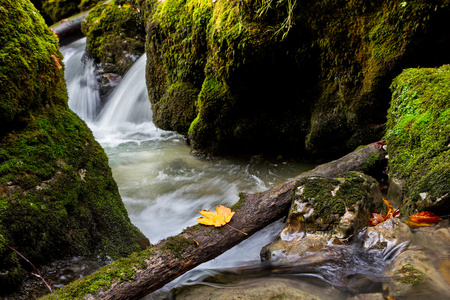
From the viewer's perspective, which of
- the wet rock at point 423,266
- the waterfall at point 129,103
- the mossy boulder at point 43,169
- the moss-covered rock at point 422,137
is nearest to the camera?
the wet rock at point 423,266

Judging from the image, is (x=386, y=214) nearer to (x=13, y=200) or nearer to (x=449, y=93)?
(x=449, y=93)

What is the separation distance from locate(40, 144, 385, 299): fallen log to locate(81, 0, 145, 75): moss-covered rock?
27.7 feet

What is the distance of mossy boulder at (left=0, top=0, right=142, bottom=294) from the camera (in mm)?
2182

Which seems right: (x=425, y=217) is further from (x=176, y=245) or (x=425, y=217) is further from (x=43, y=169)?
(x=43, y=169)

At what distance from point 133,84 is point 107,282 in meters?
8.02

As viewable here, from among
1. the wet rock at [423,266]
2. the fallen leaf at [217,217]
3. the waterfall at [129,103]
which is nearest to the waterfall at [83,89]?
the waterfall at [129,103]

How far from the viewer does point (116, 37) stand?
981 centimetres

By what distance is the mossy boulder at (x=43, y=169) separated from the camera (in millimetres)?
2182

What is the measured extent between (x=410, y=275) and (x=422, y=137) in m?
1.67

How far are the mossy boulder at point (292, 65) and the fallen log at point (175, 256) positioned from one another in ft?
6.77

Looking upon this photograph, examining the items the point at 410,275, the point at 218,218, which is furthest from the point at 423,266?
the point at 218,218

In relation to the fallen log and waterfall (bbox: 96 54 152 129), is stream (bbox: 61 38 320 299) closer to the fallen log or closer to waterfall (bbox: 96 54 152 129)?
waterfall (bbox: 96 54 152 129)

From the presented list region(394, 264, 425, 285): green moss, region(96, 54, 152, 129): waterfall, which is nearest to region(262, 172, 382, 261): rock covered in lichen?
region(394, 264, 425, 285): green moss

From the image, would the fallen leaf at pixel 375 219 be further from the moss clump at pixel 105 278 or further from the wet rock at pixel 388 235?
the moss clump at pixel 105 278
